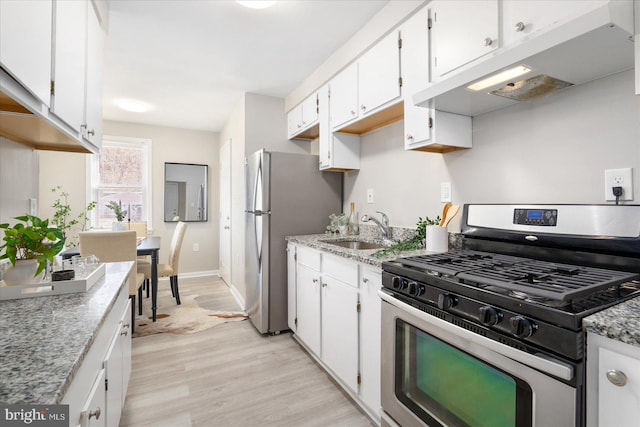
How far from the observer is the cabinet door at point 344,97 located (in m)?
2.39

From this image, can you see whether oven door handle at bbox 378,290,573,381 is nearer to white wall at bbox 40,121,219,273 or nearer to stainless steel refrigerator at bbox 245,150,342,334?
stainless steel refrigerator at bbox 245,150,342,334

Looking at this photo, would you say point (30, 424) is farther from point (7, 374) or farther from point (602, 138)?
point (602, 138)

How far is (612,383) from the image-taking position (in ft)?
2.37

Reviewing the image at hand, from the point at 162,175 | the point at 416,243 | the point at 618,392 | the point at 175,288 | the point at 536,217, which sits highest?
the point at 162,175

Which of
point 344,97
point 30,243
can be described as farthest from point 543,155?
point 30,243

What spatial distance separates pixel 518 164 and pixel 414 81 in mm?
723

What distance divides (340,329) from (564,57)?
1.69 m

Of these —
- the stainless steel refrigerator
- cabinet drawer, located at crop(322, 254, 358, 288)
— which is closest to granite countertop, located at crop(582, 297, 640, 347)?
cabinet drawer, located at crop(322, 254, 358, 288)

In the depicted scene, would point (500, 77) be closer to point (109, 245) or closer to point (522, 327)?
point (522, 327)

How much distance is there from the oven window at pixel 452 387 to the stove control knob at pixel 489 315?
0.15m

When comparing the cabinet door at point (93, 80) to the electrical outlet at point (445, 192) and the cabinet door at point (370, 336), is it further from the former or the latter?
the electrical outlet at point (445, 192)

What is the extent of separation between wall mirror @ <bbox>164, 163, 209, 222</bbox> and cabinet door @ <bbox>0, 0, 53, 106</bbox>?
13.8 feet

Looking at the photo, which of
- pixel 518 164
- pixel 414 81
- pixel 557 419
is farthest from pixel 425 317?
pixel 414 81

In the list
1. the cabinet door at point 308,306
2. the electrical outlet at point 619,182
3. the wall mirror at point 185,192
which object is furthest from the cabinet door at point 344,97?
the wall mirror at point 185,192
